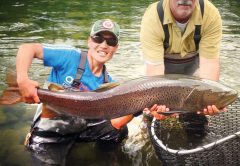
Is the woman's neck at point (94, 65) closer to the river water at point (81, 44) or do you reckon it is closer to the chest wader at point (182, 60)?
the chest wader at point (182, 60)

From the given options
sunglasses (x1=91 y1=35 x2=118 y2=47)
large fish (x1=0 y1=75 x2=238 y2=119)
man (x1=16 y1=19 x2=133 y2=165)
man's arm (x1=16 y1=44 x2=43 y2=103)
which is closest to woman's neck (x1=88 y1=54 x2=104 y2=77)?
man (x1=16 y1=19 x2=133 y2=165)

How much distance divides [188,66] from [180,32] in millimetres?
782

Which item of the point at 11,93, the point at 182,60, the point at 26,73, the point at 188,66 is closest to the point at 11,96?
the point at 11,93

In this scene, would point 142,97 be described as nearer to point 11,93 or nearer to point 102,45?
point 102,45

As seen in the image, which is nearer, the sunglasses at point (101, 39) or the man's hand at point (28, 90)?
the man's hand at point (28, 90)

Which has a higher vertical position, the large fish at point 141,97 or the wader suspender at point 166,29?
the wader suspender at point 166,29

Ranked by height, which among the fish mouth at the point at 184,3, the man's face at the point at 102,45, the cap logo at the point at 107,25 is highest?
the fish mouth at the point at 184,3

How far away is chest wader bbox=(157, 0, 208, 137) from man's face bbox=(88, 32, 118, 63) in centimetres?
70

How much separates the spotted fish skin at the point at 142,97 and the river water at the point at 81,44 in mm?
1138

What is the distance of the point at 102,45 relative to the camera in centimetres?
426

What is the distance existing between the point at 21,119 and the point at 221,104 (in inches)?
121

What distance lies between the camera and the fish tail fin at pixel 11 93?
138 inches

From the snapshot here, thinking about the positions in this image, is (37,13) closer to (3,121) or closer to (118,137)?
(3,121)

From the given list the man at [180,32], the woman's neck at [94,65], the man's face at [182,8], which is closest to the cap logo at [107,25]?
the woman's neck at [94,65]
